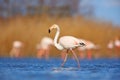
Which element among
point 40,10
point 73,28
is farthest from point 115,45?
point 40,10

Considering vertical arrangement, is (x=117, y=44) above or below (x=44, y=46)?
above

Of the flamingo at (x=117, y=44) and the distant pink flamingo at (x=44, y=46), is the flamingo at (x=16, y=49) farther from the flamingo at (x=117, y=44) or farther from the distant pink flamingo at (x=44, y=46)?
the flamingo at (x=117, y=44)

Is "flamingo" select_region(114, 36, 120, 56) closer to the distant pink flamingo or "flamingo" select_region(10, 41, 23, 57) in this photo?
the distant pink flamingo

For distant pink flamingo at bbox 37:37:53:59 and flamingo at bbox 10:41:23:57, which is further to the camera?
flamingo at bbox 10:41:23:57

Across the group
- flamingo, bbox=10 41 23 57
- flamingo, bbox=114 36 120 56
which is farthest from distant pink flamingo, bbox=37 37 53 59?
flamingo, bbox=114 36 120 56

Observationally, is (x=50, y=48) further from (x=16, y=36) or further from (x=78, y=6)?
(x=78, y=6)

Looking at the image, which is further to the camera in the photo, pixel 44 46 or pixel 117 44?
pixel 117 44

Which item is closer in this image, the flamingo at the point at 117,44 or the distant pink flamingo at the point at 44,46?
the distant pink flamingo at the point at 44,46

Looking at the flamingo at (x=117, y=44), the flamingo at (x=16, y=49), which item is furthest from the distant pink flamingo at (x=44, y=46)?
the flamingo at (x=117, y=44)

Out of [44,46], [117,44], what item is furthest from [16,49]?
[117,44]

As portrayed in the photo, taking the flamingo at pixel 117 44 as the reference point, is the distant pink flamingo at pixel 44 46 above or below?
below

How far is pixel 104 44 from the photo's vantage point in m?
26.1

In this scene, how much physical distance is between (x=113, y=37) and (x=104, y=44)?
634 mm

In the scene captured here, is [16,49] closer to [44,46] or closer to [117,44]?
[44,46]
